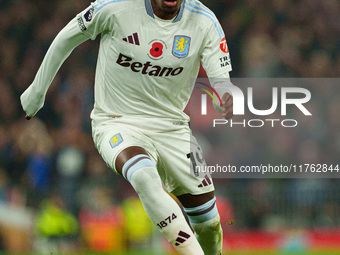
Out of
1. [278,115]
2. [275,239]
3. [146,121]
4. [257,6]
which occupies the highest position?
[146,121]

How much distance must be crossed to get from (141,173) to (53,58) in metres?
1.41

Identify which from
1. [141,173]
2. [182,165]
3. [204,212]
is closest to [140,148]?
[141,173]

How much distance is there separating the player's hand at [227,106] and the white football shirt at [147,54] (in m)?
0.31

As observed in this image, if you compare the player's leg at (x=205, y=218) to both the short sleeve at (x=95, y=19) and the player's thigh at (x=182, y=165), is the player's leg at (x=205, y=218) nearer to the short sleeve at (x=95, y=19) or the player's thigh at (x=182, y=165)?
the player's thigh at (x=182, y=165)

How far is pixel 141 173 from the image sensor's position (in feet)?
17.7

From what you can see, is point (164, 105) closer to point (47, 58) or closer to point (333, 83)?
point (47, 58)

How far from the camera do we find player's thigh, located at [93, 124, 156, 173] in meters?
5.74

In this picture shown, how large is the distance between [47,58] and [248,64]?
7771 millimetres

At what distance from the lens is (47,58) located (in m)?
6.21

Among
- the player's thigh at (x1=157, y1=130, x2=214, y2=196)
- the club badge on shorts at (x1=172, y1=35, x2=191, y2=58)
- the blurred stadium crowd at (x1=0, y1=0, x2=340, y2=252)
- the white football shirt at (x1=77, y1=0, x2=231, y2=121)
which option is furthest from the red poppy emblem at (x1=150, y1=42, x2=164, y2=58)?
the blurred stadium crowd at (x1=0, y1=0, x2=340, y2=252)

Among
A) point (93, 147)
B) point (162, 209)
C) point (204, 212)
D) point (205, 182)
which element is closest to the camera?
point (162, 209)

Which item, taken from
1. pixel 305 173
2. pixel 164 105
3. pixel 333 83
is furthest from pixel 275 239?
pixel 164 105

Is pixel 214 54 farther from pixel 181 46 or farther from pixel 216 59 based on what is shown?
pixel 181 46

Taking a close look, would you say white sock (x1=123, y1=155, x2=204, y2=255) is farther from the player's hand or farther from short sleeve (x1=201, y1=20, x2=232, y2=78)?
short sleeve (x1=201, y1=20, x2=232, y2=78)
